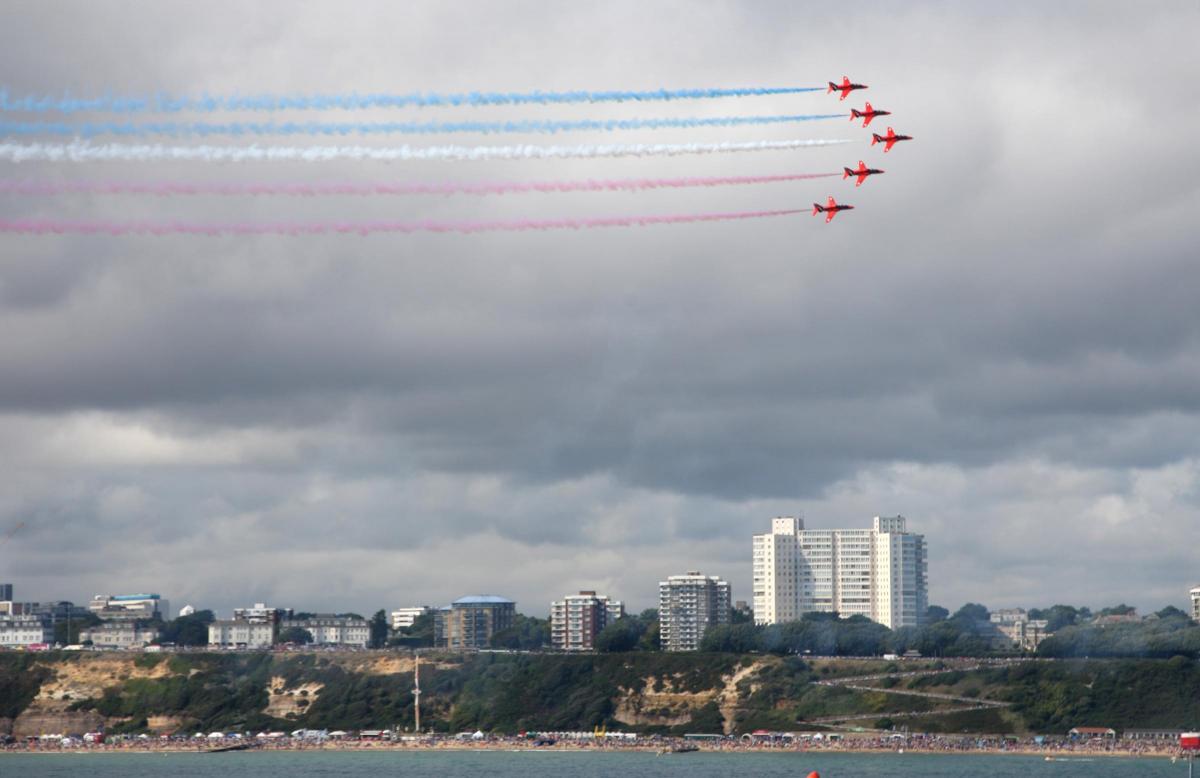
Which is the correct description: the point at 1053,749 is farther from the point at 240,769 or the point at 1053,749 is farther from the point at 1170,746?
the point at 240,769

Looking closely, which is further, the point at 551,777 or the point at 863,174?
the point at 551,777

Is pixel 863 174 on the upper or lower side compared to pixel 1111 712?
upper

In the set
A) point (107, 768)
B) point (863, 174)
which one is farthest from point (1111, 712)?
point (107, 768)

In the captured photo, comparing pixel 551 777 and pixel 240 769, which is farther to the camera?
pixel 240 769

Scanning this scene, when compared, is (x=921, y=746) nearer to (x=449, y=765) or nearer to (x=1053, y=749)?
(x=1053, y=749)

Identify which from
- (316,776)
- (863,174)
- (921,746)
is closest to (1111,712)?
(921,746)

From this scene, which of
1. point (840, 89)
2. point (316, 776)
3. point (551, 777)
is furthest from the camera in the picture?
point (316, 776)

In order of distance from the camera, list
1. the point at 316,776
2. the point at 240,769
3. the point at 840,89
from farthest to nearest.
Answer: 1. the point at 240,769
2. the point at 316,776
3. the point at 840,89

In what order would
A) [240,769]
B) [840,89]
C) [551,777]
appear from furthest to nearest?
[240,769] < [551,777] < [840,89]

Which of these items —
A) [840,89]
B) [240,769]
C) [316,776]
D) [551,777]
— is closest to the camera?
[840,89]
